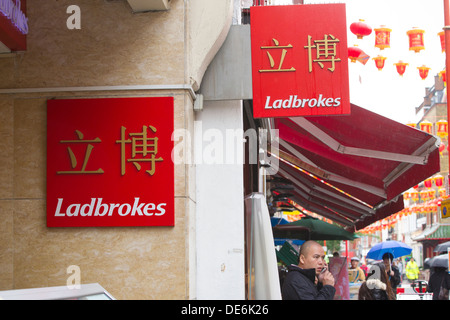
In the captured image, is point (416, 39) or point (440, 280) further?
point (416, 39)

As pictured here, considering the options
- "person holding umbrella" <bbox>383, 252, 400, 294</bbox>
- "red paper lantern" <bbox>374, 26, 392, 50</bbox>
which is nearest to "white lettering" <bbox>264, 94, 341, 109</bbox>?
"person holding umbrella" <bbox>383, 252, 400, 294</bbox>

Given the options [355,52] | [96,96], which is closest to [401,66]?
[355,52]

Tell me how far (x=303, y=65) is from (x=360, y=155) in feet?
10.4

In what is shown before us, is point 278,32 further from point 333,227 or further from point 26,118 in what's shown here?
point 333,227

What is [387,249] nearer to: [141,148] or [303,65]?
[303,65]

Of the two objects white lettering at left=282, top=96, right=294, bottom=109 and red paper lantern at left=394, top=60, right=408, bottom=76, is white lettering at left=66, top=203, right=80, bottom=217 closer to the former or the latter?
white lettering at left=282, top=96, right=294, bottom=109

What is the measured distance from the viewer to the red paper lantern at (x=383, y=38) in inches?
621

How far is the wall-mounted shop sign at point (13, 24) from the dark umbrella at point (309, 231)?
9.50 metres

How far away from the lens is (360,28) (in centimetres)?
1511

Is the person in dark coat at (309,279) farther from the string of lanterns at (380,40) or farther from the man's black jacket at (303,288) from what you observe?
the string of lanterns at (380,40)

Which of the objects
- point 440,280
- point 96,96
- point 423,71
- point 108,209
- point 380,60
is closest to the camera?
point 108,209

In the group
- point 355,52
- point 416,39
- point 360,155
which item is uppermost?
point 416,39
